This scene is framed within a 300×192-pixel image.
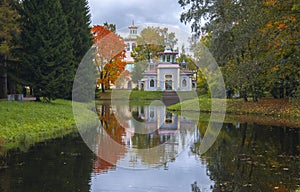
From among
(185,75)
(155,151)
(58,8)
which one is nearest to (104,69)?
(185,75)

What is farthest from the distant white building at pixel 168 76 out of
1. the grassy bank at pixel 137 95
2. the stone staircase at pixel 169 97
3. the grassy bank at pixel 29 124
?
the grassy bank at pixel 29 124

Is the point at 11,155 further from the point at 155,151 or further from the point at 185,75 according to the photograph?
the point at 185,75

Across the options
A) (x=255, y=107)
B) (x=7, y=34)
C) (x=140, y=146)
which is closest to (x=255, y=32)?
(x=140, y=146)

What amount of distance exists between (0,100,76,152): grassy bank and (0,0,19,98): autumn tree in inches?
156

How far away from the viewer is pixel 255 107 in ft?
97.1

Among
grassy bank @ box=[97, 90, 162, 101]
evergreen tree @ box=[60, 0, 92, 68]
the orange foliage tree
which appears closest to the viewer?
evergreen tree @ box=[60, 0, 92, 68]

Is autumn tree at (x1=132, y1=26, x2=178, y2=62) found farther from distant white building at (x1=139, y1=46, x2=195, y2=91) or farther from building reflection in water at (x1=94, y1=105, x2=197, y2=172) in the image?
building reflection in water at (x1=94, y1=105, x2=197, y2=172)

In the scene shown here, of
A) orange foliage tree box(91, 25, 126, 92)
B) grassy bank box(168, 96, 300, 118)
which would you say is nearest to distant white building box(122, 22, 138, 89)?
orange foliage tree box(91, 25, 126, 92)

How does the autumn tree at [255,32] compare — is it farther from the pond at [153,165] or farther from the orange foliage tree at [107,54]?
the orange foliage tree at [107,54]

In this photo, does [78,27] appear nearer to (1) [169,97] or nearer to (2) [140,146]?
(2) [140,146]

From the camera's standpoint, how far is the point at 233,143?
1434 centimetres

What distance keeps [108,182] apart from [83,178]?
0.65 m

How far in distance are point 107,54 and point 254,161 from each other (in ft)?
131

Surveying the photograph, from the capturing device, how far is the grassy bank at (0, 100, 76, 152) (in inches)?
553
